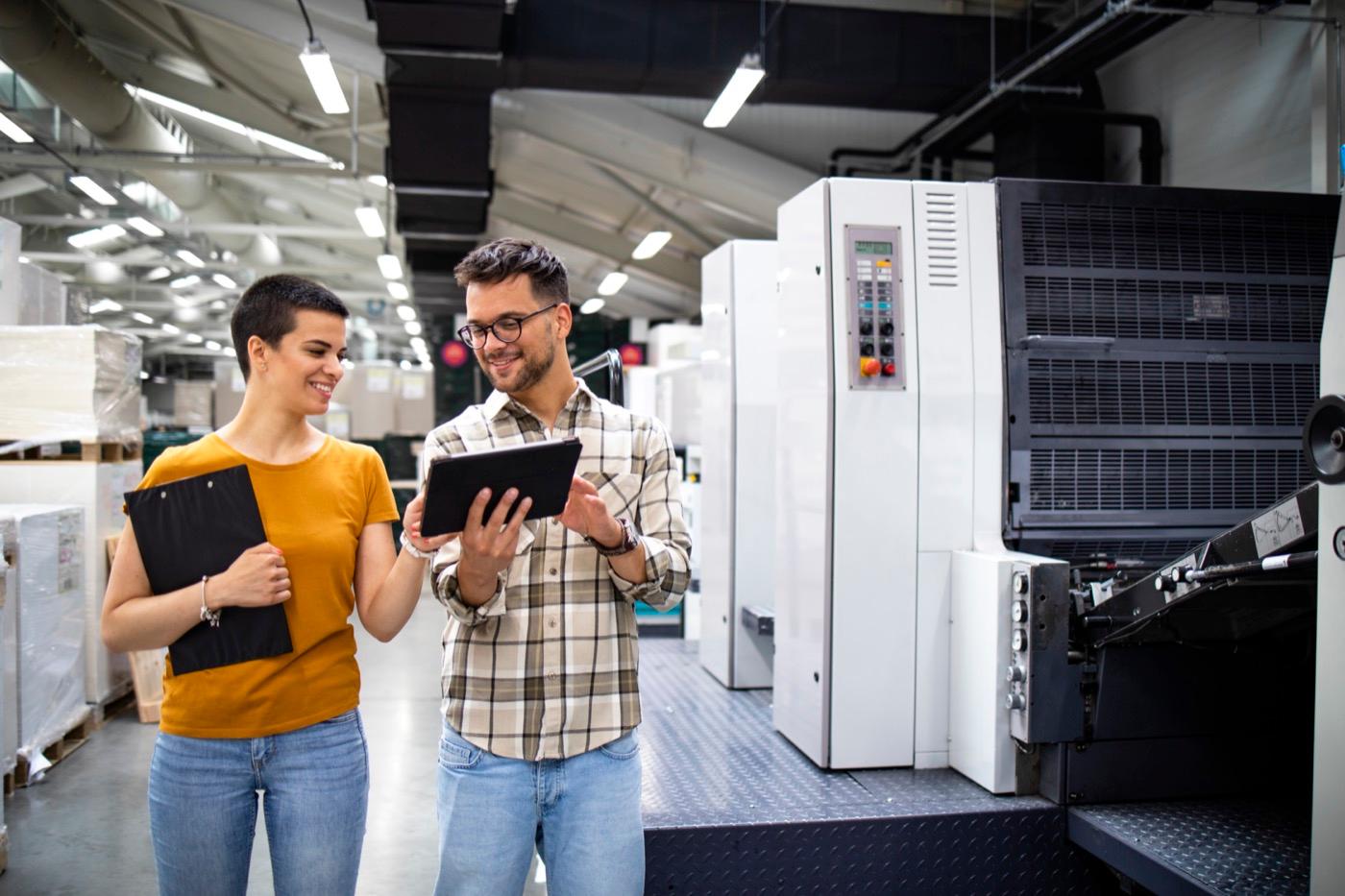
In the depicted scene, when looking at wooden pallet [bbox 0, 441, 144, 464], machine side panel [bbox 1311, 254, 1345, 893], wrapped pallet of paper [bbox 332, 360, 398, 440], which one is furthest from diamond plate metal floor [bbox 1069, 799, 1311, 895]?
wrapped pallet of paper [bbox 332, 360, 398, 440]

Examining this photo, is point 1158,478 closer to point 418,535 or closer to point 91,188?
point 418,535

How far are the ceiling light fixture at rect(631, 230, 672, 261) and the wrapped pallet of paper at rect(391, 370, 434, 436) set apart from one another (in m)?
2.85

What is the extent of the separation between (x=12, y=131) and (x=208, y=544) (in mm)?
7865

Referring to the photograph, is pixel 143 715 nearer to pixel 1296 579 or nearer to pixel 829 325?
pixel 829 325

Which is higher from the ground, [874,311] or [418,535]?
[874,311]

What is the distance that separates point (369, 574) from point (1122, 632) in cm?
183

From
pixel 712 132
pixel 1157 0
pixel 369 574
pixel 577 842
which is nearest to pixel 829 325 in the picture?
pixel 369 574

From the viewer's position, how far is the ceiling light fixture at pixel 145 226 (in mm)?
11413

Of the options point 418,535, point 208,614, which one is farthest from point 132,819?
point 418,535

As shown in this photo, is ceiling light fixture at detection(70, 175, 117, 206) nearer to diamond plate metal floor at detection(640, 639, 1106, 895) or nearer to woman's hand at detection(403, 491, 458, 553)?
diamond plate metal floor at detection(640, 639, 1106, 895)

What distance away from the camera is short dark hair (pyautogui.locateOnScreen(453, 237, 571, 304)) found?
1.60m

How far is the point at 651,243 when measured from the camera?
36.5ft

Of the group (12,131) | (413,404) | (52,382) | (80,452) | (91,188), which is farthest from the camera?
(413,404)

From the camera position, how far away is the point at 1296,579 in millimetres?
2326
